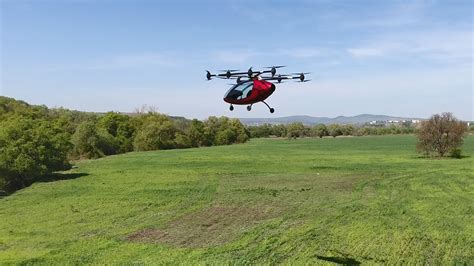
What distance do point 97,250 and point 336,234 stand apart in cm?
1561

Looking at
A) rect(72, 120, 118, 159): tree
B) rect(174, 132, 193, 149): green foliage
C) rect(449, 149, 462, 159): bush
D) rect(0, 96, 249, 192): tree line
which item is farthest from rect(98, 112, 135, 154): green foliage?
rect(449, 149, 462, 159): bush

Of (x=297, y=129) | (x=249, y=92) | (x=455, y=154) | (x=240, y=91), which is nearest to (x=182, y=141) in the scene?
(x=455, y=154)

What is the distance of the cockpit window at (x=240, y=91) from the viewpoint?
11.4m

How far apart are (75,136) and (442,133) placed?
76330mm

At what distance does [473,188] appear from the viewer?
5428 centimetres

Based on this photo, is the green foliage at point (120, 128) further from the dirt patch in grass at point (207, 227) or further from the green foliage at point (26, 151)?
the dirt patch in grass at point (207, 227)

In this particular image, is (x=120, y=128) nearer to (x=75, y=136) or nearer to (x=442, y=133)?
(x=75, y=136)

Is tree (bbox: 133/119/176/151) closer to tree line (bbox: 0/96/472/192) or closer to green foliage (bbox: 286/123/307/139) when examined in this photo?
tree line (bbox: 0/96/472/192)

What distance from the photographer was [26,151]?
63625 millimetres

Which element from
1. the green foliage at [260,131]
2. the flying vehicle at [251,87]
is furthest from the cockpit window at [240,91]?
the green foliage at [260,131]

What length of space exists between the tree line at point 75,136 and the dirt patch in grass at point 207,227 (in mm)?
31626

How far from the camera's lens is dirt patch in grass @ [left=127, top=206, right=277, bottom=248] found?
108ft

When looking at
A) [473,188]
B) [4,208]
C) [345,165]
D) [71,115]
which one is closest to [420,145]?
[345,165]

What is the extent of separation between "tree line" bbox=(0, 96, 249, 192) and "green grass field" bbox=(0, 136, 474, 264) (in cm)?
418
